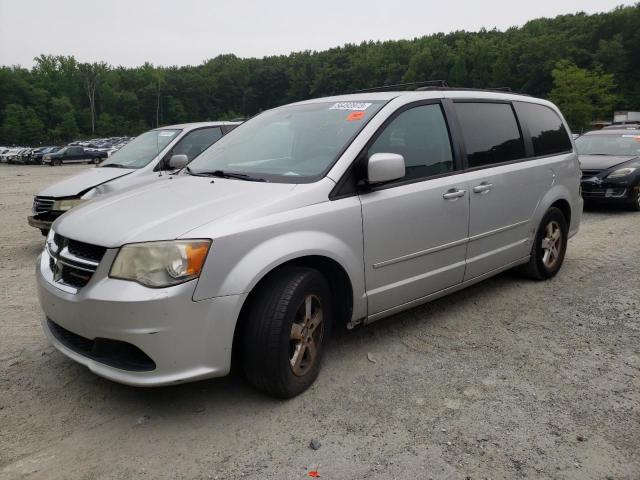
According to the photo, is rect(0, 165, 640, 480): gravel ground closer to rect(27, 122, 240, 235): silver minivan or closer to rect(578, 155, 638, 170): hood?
rect(27, 122, 240, 235): silver minivan

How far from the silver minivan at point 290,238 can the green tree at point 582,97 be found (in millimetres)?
67094

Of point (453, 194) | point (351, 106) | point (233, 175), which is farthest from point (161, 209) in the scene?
point (453, 194)

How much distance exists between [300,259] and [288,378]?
26.6 inches

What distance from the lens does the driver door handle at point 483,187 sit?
13.9ft

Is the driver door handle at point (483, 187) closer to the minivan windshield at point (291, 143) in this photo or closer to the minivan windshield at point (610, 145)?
the minivan windshield at point (291, 143)

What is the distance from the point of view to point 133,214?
3105 mm

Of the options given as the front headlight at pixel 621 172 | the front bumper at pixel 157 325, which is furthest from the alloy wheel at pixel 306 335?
the front headlight at pixel 621 172

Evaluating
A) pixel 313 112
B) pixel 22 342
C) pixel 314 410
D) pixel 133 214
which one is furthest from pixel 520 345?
pixel 22 342

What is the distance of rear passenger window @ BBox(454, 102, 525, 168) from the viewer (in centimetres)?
432

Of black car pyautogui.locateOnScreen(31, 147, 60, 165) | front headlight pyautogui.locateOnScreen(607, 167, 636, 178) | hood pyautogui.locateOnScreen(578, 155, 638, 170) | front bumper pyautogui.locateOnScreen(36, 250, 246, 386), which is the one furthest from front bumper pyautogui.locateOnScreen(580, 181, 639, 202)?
black car pyautogui.locateOnScreen(31, 147, 60, 165)

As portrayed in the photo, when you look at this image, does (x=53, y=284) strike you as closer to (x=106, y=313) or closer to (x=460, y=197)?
(x=106, y=313)

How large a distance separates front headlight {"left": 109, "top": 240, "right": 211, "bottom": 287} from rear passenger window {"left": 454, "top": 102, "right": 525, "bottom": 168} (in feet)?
8.00

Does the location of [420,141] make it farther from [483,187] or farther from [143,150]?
[143,150]

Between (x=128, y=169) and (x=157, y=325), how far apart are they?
5.09 m
